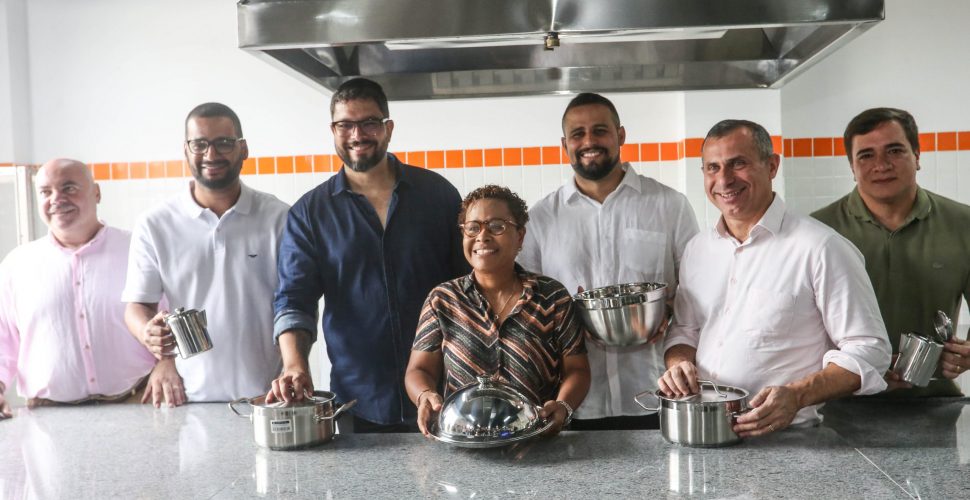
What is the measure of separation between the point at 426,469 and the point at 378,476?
0.36 ft

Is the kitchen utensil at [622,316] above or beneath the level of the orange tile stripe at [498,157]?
beneath

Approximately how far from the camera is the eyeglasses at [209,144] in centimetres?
274

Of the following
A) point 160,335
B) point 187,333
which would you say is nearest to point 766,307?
point 187,333

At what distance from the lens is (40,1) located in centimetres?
491

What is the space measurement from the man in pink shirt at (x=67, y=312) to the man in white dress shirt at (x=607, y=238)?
1648 millimetres

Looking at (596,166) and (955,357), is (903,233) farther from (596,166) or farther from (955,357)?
(596,166)

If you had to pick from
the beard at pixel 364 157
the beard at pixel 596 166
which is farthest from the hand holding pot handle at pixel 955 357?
the beard at pixel 364 157

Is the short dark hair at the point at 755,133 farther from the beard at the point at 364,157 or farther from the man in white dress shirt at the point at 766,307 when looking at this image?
the beard at the point at 364,157

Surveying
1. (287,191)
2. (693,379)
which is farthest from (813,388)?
(287,191)

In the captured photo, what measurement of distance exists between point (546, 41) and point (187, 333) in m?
1.42

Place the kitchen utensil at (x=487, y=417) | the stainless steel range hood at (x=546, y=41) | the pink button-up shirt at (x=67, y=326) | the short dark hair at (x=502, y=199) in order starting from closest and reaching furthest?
the stainless steel range hood at (x=546, y=41) < the kitchen utensil at (x=487, y=417) < the short dark hair at (x=502, y=199) < the pink button-up shirt at (x=67, y=326)

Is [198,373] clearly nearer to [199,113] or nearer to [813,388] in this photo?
[199,113]

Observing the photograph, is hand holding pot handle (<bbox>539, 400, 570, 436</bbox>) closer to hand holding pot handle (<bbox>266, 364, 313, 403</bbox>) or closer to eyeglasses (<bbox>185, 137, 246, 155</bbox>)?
hand holding pot handle (<bbox>266, 364, 313, 403</bbox>)

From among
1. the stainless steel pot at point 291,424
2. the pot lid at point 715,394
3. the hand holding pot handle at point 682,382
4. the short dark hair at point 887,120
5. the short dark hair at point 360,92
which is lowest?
the stainless steel pot at point 291,424
